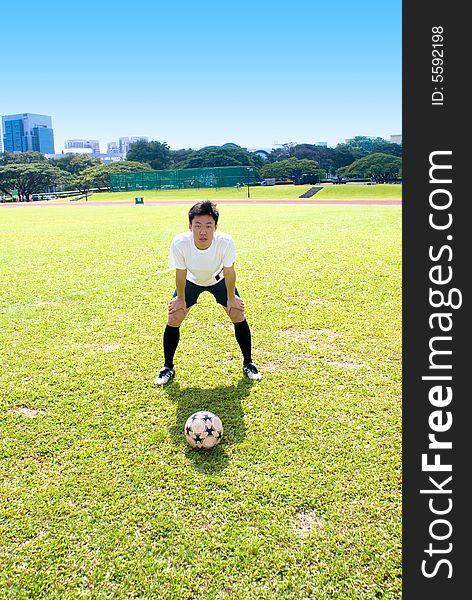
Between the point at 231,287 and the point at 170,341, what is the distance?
818 millimetres

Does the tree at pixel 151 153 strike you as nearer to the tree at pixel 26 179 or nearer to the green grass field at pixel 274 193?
the tree at pixel 26 179

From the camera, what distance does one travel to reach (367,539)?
2.81 metres

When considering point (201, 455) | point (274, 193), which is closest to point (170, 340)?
point (201, 455)

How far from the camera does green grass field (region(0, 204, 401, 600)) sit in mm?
2637

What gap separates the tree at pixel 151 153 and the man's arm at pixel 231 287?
378 ft

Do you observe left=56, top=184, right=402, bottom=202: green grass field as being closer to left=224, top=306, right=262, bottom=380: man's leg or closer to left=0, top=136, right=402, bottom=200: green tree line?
left=0, top=136, right=402, bottom=200: green tree line

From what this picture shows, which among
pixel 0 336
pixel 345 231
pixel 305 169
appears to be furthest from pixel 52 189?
pixel 0 336

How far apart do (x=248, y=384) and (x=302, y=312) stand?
8.59 feet

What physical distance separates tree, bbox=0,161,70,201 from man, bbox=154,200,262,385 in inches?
3411

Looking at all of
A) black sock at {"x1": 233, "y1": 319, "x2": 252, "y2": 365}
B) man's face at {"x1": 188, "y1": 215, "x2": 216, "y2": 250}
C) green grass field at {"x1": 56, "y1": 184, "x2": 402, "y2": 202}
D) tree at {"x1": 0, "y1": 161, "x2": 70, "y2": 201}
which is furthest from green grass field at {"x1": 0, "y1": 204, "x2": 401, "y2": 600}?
tree at {"x1": 0, "y1": 161, "x2": 70, "y2": 201}

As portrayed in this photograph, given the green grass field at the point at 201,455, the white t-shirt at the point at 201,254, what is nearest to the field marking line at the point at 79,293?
the green grass field at the point at 201,455

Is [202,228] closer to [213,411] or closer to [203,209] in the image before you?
[203,209]

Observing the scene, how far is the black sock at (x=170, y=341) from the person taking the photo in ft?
15.9

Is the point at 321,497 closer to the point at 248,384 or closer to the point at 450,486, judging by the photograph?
the point at 450,486
